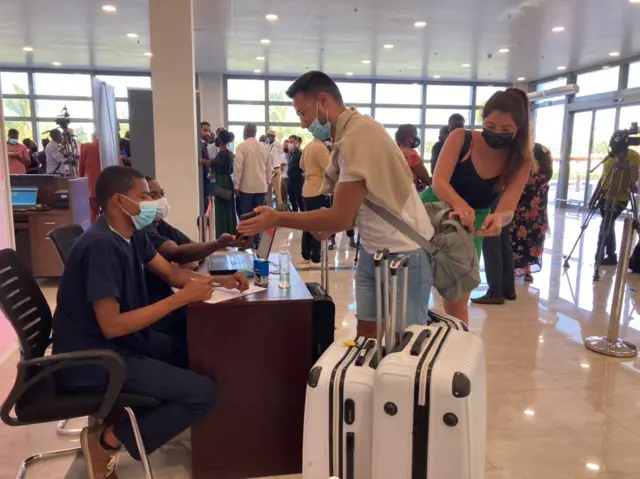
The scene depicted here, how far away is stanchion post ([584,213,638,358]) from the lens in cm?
324

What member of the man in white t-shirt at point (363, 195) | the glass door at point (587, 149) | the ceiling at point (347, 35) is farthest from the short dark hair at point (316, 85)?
the glass door at point (587, 149)

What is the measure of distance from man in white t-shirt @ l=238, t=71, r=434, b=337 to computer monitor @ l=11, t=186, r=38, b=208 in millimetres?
3889

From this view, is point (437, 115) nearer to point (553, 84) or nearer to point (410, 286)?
point (553, 84)

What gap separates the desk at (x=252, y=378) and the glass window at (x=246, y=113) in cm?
1186

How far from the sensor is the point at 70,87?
491 inches

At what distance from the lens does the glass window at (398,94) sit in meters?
13.6

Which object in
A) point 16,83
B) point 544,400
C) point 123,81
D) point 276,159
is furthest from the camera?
point 123,81

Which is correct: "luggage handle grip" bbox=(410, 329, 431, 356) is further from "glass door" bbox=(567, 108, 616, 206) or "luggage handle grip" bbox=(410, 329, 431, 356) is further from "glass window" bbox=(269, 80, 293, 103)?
"glass window" bbox=(269, 80, 293, 103)

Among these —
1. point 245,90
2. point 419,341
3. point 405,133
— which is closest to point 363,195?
point 419,341

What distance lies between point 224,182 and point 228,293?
4599 millimetres

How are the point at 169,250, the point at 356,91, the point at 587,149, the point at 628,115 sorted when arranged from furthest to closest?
the point at 356,91 → the point at 587,149 → the point at 628,115 → the point at 169,250

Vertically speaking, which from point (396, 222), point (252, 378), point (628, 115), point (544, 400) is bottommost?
point (544, 400)

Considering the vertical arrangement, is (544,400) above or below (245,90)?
below

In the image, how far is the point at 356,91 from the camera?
13.5m
